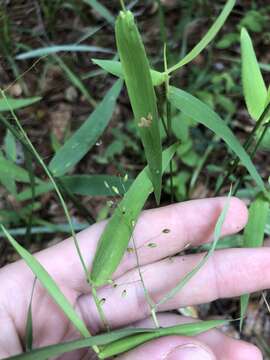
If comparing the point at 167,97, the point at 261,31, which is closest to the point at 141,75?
the point at 167,97

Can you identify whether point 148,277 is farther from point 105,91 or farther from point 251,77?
point 105,91

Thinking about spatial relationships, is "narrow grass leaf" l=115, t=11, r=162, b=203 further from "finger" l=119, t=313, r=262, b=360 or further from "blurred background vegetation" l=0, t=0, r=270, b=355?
"blurred background vegetation" l=0, t=0, r=270, b=355

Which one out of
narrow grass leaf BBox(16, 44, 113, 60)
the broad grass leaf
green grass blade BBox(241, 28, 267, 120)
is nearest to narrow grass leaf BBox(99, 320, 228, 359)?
the broad grass leaf

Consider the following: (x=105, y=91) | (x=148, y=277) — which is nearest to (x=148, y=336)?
(x=148, y=277)

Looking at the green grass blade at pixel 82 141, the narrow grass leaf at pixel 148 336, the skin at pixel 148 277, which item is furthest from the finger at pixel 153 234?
the narrow grass leaf at pixel 148 336

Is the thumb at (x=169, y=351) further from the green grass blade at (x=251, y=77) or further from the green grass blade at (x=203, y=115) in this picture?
the green grass blade at (x=251, y=77)

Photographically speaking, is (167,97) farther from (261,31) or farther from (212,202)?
(261,31)
